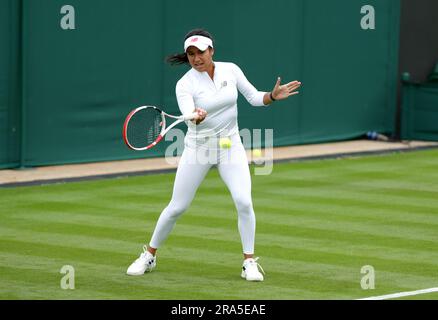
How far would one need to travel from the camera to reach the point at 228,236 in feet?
41.7

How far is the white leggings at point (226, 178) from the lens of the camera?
408 inches

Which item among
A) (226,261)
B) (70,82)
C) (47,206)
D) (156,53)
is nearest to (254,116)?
(156,53)

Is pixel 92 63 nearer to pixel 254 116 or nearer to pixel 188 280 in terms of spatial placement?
pixel 254 116

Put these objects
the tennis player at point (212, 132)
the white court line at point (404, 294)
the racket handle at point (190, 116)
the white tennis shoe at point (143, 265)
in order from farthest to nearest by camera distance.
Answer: the white tennis shoe at point (143, 265), the tennis player at point (212, 132), the racket handle at point (190, 116), the white court line at point (404, 294)

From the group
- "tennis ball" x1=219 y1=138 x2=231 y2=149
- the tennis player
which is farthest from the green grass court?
"tennis ball" x1=219 y1=138 x2=231 y2=149

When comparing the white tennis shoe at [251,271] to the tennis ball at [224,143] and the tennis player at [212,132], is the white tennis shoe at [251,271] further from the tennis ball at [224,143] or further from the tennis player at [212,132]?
the tennis ball at [224,143]

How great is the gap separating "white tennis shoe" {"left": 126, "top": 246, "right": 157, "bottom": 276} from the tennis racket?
1.04m

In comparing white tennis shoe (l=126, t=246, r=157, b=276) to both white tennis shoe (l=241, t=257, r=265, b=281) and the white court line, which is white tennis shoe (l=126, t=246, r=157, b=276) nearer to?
white tennis shoe (l=241, t=257, r=265, b=281)

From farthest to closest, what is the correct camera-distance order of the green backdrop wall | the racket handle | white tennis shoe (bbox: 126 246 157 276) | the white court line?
the green backdrop wall
white tennis shoe (bbox: 126 246 157 276)
the racket handle
the white court line

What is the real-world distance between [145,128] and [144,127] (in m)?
0.01

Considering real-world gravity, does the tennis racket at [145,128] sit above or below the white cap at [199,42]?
below

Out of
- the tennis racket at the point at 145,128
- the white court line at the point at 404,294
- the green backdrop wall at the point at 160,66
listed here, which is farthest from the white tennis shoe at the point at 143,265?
the green backdrop wall at the point at 160,66

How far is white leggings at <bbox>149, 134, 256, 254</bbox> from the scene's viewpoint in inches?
408

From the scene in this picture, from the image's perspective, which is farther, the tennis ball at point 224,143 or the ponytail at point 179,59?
the ponytail at point 179,59
